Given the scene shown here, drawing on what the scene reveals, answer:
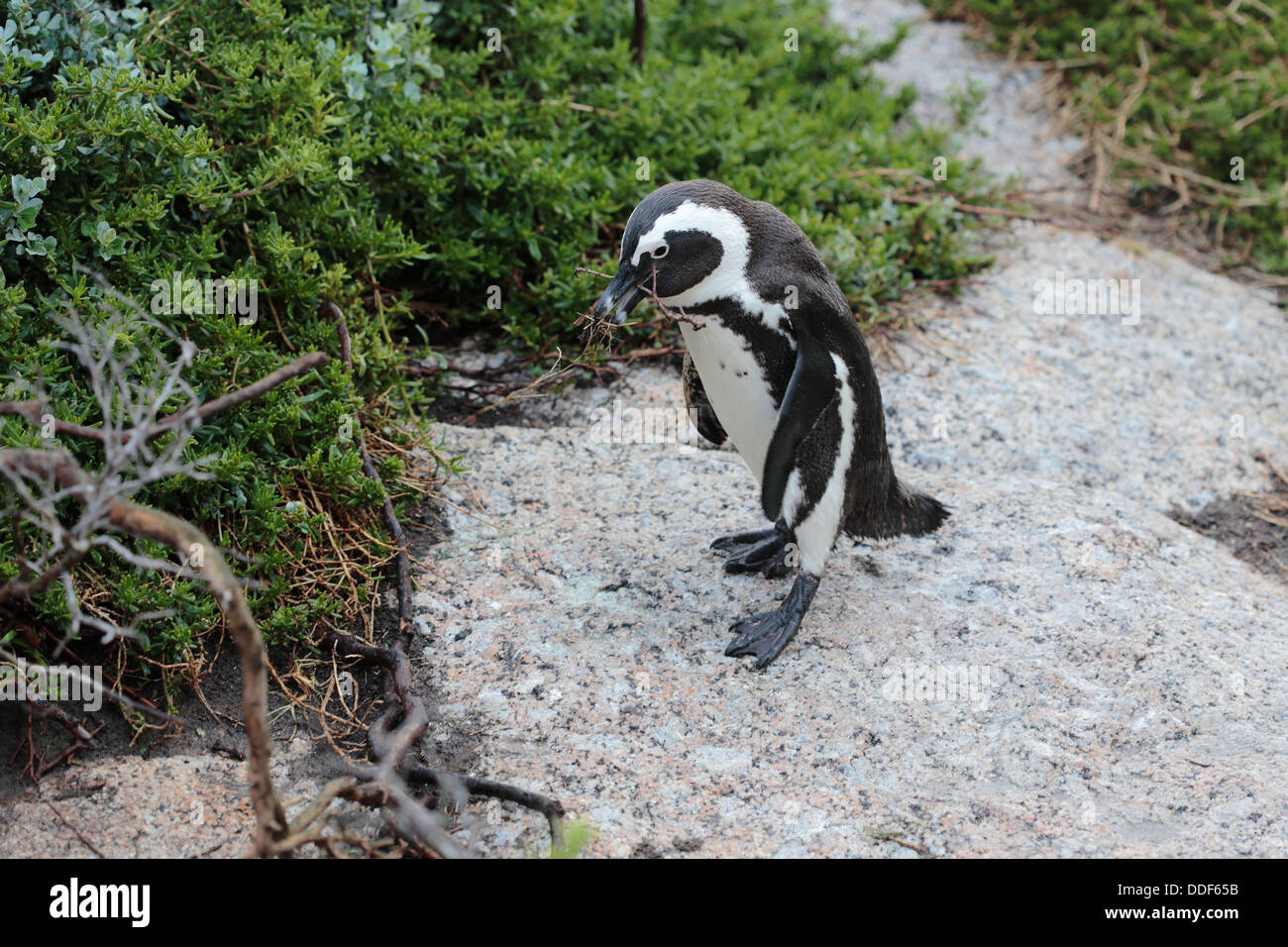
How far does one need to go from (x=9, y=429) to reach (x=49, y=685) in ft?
2.12

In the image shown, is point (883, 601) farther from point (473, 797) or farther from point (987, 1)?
point (987, 1)

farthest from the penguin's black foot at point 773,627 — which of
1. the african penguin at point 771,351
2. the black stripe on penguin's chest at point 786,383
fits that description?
the black stripe on penguin's chest at point 786,383

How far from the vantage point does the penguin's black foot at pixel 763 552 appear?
3684mm

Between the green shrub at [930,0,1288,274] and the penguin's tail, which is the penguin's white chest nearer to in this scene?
the penguin's tail

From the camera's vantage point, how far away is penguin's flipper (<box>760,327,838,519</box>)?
3.08 meters

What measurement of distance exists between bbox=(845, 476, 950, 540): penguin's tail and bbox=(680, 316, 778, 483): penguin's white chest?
403mm

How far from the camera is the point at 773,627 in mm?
3326

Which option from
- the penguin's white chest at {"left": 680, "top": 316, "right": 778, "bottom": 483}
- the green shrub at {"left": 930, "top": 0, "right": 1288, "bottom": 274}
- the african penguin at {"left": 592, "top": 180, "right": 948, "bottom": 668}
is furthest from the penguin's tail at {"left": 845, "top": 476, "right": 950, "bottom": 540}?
the green shrub at {"left": 930, "top": 0, "right": 1288, "bottom": 274}

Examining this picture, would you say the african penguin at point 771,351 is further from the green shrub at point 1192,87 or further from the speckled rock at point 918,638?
the green shrub at point 1192,87

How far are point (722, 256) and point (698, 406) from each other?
0.68 metres

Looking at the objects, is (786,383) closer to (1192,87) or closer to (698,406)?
(698,406)

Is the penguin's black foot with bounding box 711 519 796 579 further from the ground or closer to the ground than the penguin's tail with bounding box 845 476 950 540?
closer to the ground

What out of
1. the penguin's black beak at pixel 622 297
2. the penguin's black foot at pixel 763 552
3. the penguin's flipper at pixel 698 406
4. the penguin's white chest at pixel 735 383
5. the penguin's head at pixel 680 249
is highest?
the penguin's head at pixel 680 249
